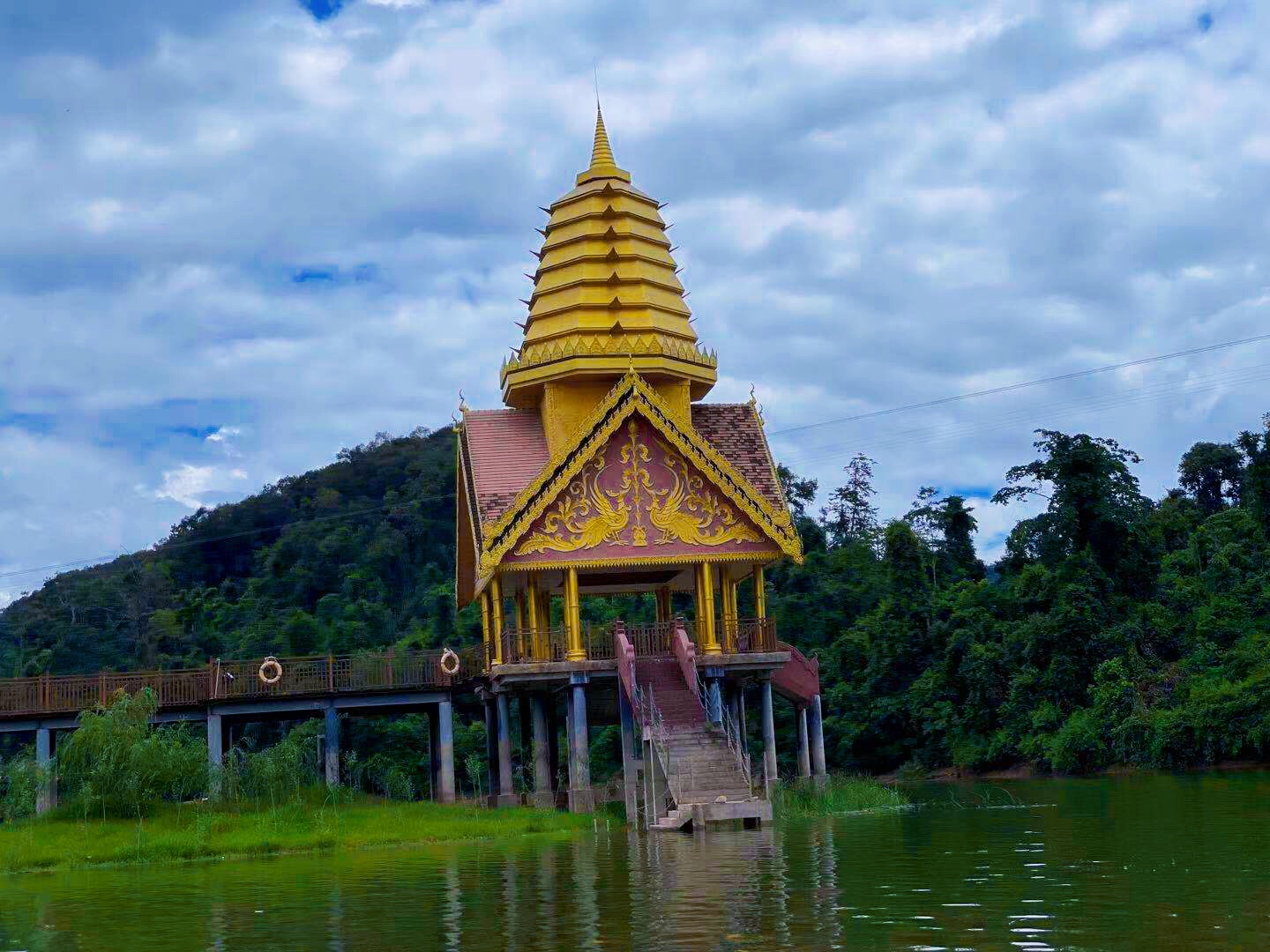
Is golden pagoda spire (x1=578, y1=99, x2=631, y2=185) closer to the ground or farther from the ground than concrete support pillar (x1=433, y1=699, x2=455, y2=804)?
farther from the ground

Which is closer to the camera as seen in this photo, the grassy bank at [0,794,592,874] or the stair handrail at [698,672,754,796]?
the grassy bank at [0,794,592,874]

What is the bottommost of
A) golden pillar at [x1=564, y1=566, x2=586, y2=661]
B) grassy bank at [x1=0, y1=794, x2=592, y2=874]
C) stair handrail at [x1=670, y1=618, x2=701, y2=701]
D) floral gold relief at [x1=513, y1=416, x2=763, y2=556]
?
grassy bank at [x1=0, y1=794, x2=592, y2=874]

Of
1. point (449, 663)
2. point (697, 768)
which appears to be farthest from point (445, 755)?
point (697, 768)

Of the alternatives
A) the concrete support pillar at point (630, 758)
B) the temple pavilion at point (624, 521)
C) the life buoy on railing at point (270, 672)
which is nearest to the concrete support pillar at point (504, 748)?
the temple pavilion at point (624, 521)

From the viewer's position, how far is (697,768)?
2481 cm

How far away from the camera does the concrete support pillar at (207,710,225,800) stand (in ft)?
88.5

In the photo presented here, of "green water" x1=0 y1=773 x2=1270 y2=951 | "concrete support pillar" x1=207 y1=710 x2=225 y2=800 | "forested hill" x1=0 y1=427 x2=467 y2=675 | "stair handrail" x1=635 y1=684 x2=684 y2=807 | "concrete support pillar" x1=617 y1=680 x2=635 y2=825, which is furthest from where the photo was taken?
"forested hill" x1=0 y1=427 x2=467 y2=675

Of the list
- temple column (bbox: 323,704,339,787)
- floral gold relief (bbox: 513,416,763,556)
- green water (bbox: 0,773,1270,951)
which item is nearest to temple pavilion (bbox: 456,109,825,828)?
floral gold relief (bbox: 513,416,763,556)

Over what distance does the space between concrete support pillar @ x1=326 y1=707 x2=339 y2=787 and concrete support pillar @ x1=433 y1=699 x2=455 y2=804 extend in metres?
2.09

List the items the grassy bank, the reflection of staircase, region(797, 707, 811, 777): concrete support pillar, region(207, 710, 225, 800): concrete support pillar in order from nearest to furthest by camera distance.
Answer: the grassy bank < the reflection of staircase < region(207, 710, 225, 800): concrete support pillar < region(797, 707, 811, 777): concrete support pillar

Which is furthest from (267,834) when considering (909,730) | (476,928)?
(909,730)

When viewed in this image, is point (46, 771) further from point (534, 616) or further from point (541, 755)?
point (534, 616)

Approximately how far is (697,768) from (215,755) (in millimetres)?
9962

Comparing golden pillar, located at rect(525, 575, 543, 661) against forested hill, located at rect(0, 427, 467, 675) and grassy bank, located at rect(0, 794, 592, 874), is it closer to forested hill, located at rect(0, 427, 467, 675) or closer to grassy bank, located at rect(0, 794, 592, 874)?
grassy bank, located at rect(0, 794, 592, 874)
